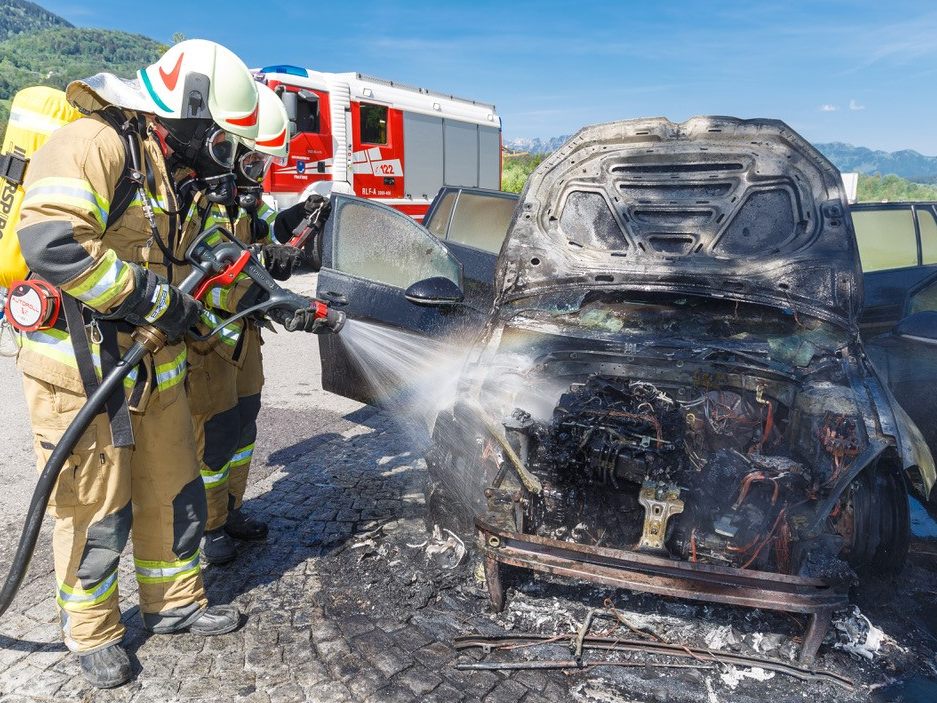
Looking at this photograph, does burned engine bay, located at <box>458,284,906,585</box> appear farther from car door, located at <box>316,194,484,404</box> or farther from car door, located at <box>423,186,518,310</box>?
car door, located at <box>423,186,518,310</box>

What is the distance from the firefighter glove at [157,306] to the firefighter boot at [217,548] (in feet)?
4.33

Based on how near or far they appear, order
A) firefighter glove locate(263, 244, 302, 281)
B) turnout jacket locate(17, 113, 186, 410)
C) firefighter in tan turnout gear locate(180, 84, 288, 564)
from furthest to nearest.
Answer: firefighter glove locate(263, 244, 302, 281), firefighter in tan turnout gear locate(180, 84, 288, 564), turnout jacket locate(17, 113, 186, 410)

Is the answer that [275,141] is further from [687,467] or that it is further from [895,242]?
[895,242]

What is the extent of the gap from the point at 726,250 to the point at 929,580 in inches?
74.5

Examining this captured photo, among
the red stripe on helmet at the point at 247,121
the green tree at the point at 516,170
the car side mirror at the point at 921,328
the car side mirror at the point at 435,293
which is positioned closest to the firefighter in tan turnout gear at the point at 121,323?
the red stripe on helmet at the point at 247,121

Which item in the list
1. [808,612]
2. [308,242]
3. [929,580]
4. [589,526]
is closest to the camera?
[808,612]

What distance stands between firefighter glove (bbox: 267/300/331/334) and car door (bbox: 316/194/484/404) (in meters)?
0.93

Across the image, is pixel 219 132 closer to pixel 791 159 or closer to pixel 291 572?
pixel 291 572

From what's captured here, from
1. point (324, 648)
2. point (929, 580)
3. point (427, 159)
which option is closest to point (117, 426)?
point (324, 648)

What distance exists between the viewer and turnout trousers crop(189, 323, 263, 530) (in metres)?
3.20

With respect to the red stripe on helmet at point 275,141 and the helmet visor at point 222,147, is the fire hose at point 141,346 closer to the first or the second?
the helmet visor at point 222,147

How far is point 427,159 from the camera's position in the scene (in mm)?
15359

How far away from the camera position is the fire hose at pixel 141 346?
2.22 meters

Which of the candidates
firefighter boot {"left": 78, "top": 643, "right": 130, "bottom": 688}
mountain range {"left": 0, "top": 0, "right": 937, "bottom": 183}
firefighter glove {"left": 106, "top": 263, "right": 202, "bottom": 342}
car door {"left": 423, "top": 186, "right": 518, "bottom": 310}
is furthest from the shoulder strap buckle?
mountain range {"left": 0, "top": 0, "right": 937, "bottom": 183}
